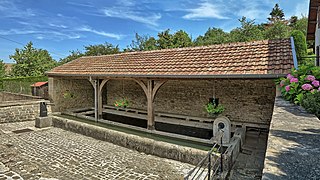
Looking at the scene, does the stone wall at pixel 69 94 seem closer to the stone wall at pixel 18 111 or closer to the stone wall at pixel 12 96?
the stone wall at pixel 18 111

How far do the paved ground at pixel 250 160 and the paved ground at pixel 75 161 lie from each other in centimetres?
117

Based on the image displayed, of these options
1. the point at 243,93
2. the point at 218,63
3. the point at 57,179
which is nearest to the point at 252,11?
the point at 243,93

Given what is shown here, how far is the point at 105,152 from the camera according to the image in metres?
6.08

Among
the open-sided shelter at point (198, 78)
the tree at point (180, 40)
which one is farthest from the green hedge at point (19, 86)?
the tree at point (180, 40)

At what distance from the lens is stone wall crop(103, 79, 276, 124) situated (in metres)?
7.87

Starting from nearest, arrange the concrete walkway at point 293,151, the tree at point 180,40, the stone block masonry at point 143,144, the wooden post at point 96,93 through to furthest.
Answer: the concrete walkway at point 293,151 < the stone block masonry at point 143,144 < the wooden post at point 96,93 < the tree at point 180,40

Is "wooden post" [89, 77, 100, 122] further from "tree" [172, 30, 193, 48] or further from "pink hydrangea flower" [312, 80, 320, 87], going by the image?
"tree" [172, 30, 193, 48]

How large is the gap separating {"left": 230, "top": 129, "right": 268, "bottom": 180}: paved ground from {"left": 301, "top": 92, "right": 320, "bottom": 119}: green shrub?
1.69 metres

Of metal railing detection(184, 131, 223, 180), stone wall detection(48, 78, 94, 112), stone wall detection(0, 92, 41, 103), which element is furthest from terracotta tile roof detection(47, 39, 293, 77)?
stone wall detection(0, 92, 41, 103)

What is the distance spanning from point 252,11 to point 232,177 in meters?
23.1

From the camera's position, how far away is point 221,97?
8.70 m

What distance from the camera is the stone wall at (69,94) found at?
36.5 feet

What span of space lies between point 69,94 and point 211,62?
8359mm

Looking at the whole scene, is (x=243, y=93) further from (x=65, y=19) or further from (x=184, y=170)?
(x=65, y=19)
